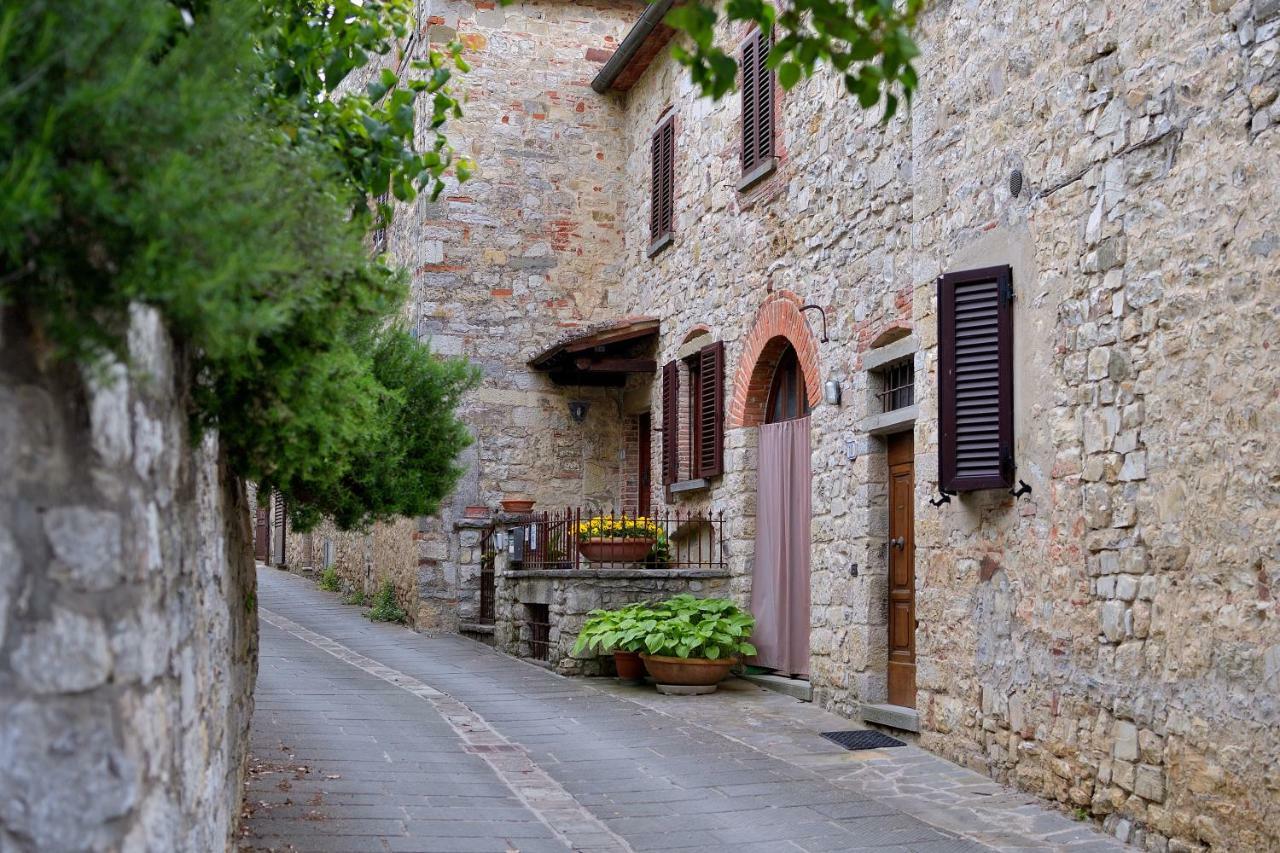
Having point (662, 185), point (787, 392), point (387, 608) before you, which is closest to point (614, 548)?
point (787, 392)

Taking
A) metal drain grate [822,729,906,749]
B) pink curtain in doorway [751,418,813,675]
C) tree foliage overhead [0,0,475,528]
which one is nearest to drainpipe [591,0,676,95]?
pink curtain in doorway [751,418,813,675]

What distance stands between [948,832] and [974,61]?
174 inches

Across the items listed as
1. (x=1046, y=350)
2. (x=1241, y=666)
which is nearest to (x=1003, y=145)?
(x=1046, y=350)

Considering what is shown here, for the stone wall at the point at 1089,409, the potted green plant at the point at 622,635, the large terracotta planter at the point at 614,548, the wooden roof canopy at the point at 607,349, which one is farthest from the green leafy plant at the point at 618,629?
the wooden roof canopy at the point at 607,349

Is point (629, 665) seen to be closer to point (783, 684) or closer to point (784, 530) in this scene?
point (783, 684)

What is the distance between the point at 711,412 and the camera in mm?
11633

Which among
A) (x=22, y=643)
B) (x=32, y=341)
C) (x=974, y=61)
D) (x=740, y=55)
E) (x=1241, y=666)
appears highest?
(x=740, y=55)

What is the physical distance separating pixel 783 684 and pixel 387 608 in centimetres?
648

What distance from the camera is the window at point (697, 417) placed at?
37.6ft

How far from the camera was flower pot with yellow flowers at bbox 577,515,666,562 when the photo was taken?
11.4m

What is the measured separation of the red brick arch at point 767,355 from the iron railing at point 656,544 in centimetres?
97

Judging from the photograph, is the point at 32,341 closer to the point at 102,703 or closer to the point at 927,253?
the point at 102,703

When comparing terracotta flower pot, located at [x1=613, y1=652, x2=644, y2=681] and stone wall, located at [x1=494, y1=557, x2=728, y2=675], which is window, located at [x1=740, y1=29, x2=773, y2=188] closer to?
stone wall, located at [x1=494, y1=557, x2=728, y2=675]

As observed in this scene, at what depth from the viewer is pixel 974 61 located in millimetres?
7695
